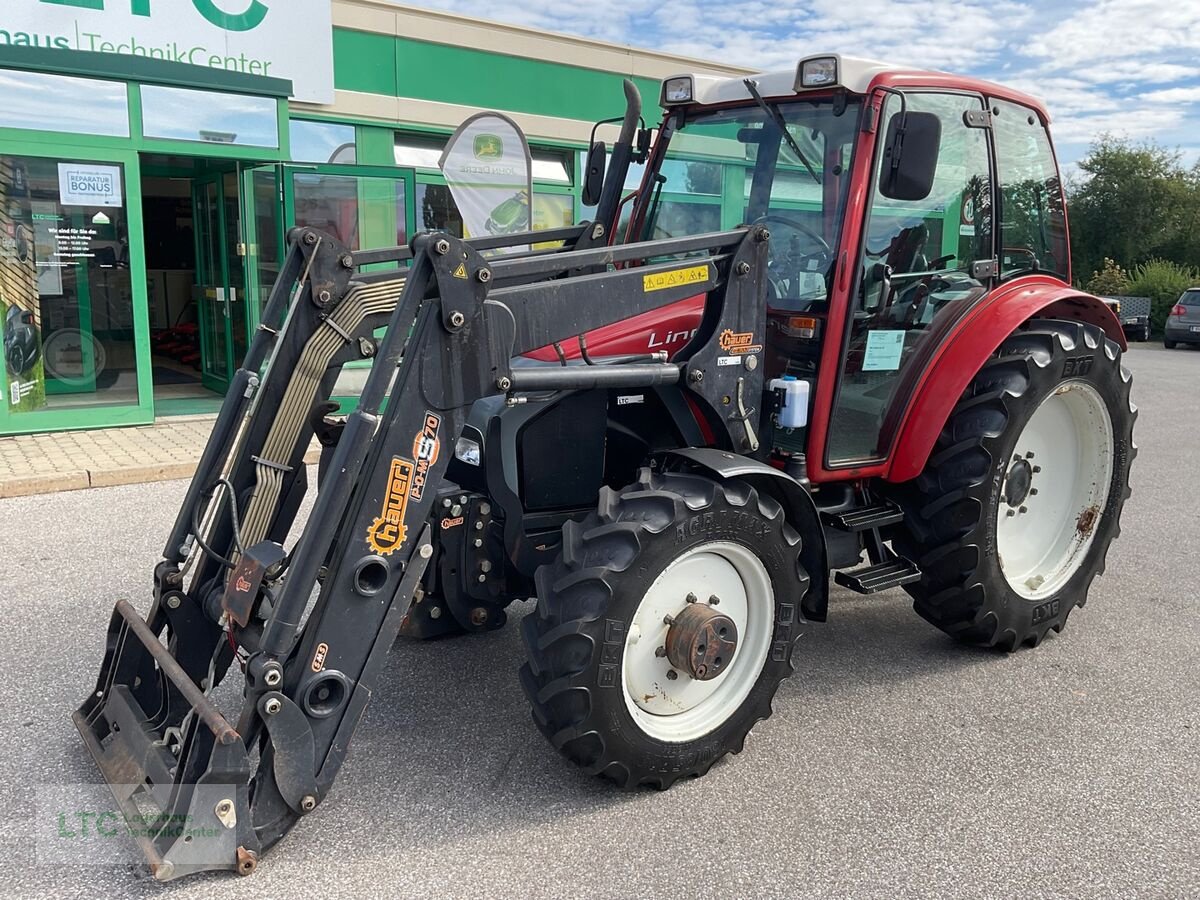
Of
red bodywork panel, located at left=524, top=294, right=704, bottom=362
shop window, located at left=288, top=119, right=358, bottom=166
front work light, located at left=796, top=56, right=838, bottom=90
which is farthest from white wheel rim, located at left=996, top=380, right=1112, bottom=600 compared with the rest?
shop window, located at left=288, top=119, right=358, bottom=166

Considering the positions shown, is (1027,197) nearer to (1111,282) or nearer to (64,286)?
(64,286)

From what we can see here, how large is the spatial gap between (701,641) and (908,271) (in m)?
1.86

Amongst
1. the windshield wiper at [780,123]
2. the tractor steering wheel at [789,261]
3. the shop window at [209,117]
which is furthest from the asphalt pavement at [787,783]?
the shop window at [209,117]

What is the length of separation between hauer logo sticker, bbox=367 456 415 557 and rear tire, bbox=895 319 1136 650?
7.55 feet

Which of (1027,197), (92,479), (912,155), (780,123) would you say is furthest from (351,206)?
(912,155)

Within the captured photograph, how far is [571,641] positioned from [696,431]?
3.57 ft

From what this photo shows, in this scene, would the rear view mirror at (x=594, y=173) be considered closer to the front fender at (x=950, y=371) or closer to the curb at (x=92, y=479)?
the front fender at (x=950, y=371)

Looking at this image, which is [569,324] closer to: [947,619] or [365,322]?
[365,322]

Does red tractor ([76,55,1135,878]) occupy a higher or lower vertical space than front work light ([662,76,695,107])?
lower

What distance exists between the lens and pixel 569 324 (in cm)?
324

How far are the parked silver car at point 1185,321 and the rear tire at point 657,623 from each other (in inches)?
926

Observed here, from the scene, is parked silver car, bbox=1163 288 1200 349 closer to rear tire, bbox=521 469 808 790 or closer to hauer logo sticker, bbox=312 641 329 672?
rear tire, bbox=521 469 808 790

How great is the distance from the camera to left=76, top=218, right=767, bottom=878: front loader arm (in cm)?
277

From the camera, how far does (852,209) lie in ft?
12.3
